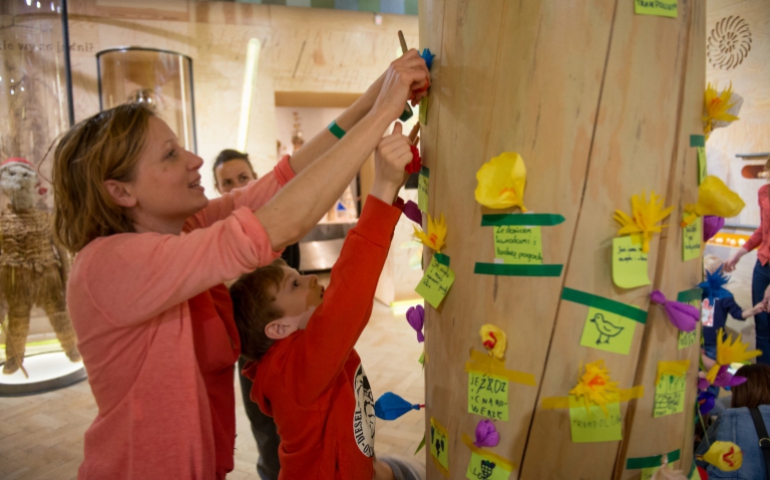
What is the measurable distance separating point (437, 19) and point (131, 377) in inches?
39.0

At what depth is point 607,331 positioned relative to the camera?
2.89 ft

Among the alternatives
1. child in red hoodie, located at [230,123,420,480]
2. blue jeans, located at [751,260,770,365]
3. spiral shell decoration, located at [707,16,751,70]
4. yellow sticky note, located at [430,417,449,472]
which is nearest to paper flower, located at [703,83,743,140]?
child in red hoodie, located at [230,123,420,480]

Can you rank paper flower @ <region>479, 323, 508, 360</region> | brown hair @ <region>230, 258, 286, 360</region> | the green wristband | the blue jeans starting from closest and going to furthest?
paper flower @ <region>479, 323, 508, 360</region>, brown hair @ <region>230, 258, 286, 360</region>, the green wristband, the blue jeans

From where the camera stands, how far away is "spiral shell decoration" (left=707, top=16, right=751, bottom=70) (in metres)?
3.83

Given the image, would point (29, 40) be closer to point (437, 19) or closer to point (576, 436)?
point (437, 19)

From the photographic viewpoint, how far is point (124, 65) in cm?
423

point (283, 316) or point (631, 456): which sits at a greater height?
point (283, 316)

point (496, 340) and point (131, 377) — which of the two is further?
point (131, 377)

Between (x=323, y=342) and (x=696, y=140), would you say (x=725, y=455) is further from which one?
(x=323, y=342)

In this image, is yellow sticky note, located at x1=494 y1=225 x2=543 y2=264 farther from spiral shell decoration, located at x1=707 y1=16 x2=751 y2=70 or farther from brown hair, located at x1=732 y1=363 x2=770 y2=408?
spiral shell decoration, located at x1=707 y1=16 x2=751 y2=70

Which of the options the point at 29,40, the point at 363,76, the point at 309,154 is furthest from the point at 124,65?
the point at 309,154

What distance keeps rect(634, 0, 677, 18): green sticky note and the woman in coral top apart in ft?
1.31

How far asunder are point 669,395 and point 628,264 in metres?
0.28

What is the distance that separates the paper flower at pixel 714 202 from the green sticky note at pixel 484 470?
1.84ft
